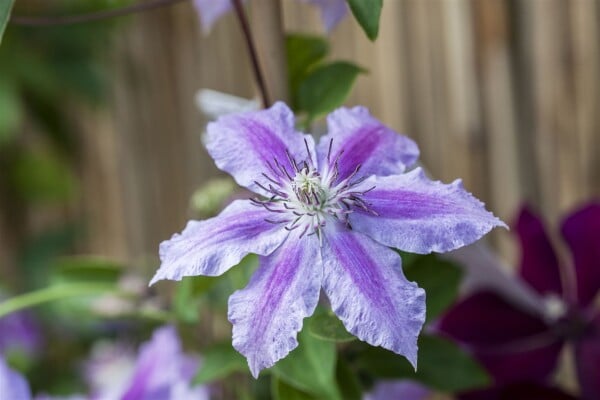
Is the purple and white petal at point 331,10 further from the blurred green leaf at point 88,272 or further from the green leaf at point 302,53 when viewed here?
the blurred green leaf at point 88,272

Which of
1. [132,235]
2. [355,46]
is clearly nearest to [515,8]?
[355,46]

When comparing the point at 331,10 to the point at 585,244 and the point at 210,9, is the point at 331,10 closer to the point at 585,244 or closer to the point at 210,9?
the point at 210,9

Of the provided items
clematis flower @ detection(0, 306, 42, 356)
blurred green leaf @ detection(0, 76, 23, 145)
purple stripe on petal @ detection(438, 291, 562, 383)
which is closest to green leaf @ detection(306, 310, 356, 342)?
purple stripe on petal @ detection(438, 291, 562, 383)

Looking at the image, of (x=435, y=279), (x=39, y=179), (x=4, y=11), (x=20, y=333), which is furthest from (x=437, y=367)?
(x=39, y=179)

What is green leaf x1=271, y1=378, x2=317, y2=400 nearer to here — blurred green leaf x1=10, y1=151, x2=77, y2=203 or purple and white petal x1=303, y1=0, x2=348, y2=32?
purple and white petal x1=303, y1=0, x2=348, y2=32

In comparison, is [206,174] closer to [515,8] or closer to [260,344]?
[515,8]

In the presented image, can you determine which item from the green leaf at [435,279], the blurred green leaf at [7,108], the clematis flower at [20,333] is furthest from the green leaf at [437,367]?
the blurred green leaf at [7,108]
